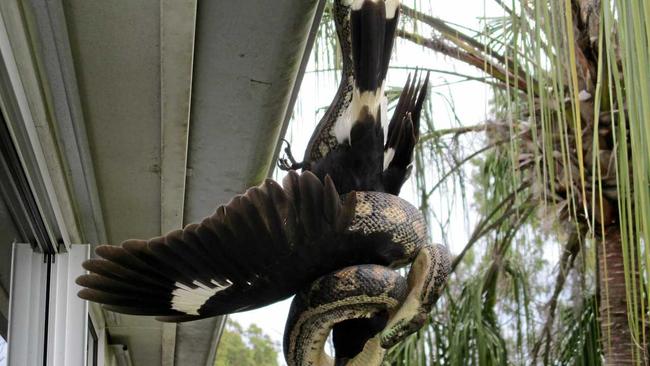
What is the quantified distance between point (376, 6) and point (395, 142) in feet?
0.52

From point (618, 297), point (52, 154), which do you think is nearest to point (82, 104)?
point (52, 154)

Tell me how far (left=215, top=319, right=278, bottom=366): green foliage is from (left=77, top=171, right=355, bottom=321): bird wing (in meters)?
7.69

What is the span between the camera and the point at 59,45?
1182mm

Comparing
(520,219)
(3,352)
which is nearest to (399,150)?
(3,352)

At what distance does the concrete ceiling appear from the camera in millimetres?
1123

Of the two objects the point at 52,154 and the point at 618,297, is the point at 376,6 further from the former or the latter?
the point at 618,297

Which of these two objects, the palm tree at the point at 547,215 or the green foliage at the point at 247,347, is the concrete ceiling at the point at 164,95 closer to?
the palm tree at the point at 547,215

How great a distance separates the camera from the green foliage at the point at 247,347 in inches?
344

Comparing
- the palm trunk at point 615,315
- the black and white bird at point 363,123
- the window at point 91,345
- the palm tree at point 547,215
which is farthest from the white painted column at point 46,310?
the palm trunk at point 615,315

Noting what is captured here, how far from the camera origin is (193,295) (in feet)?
2.95

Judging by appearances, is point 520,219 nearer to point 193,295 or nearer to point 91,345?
point 91,345

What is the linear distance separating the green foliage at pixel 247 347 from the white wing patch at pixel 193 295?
25.2 feet

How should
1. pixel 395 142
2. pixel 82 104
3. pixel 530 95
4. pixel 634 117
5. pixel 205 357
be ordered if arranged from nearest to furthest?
1. pixel 634 117
2. pixel 530 95
3. pixel 395 142
4. pixel 82 104
5. pixel 205 357

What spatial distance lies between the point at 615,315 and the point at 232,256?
2117 millimetres
